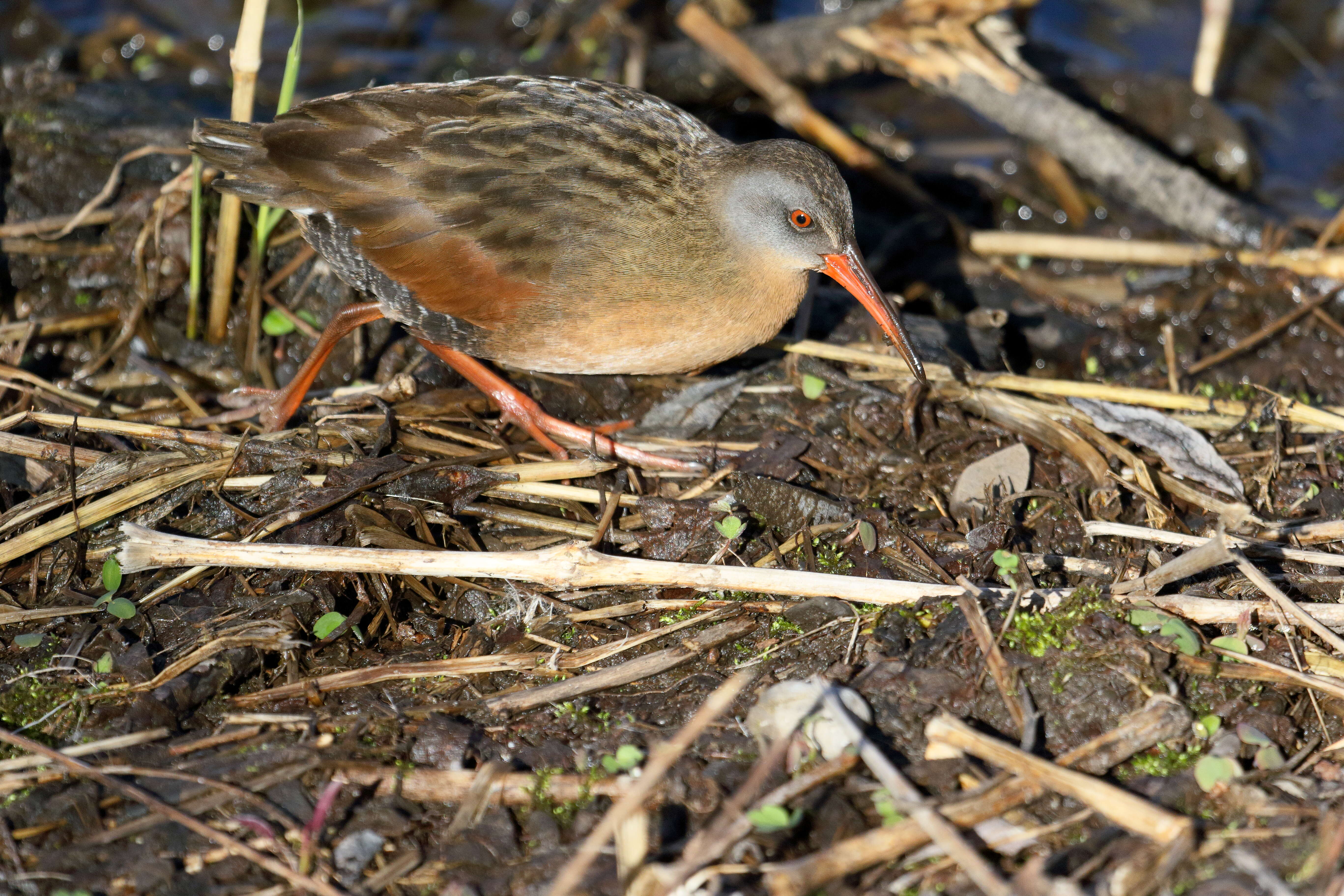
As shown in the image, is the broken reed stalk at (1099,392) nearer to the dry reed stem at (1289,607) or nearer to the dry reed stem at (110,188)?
the dry reed stem at (1289,607)

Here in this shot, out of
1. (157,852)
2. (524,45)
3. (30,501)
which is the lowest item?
(157,852)

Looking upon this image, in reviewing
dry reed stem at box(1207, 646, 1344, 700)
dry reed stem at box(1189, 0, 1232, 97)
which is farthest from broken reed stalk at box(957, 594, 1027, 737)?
dry reed stem at box(1189, 0, 1232, 97)

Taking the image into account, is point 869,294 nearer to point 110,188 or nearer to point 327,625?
point 327,625

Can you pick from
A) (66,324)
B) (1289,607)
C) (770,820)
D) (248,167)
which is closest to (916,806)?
(770,820)

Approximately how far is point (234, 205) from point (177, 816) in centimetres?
266

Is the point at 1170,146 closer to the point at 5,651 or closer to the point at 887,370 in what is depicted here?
the point at 887,370

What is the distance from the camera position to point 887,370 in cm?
447

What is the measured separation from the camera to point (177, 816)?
2.79 m

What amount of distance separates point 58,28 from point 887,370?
19.7 feet

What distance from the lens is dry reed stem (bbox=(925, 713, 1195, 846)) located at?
267cm

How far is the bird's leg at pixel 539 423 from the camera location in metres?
4.14

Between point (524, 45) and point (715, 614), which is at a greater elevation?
point (524, 45)

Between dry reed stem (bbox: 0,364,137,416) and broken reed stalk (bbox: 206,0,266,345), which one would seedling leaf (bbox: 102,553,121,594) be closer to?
dry reed stem (bbox: 0,364,137,416)

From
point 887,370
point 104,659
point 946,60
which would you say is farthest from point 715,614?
point 946,60
